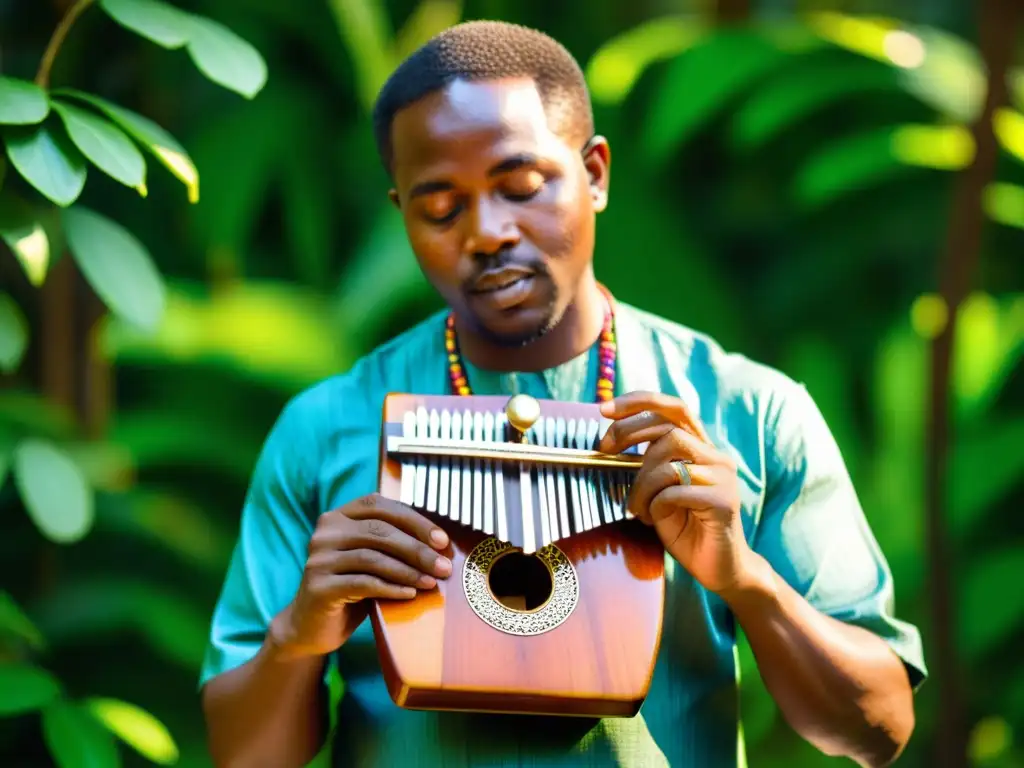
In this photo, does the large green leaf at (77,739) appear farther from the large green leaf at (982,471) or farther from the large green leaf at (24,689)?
the large green leaf at (982,471)

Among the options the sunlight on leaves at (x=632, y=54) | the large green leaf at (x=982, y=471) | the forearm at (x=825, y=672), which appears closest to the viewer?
the forearm at (x=825, y=672)

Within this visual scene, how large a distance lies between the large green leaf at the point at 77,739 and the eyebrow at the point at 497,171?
92 cm

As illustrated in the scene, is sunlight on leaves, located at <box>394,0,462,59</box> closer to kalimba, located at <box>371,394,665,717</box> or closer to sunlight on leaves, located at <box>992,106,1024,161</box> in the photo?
sunlight on leaves, located at <box>992,106,1024,161</box>

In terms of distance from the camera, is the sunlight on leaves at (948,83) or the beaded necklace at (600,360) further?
the sunlight on leaves at (948,83)

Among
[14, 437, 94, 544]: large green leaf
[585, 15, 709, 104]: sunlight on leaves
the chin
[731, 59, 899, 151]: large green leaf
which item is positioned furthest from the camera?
[585, 15, 709, 104]: sunlight on leaves

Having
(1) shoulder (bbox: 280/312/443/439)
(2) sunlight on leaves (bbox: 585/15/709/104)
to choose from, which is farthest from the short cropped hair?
(2) sunlight on leaves (bbox: 585/15/709/104)

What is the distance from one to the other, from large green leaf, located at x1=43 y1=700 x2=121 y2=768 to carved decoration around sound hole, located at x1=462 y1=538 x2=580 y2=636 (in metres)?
0.79

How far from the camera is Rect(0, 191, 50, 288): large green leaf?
1.75 m

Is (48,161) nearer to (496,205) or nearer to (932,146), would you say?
(496,205)

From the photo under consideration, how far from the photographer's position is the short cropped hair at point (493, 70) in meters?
1.60

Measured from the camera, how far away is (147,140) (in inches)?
70.0

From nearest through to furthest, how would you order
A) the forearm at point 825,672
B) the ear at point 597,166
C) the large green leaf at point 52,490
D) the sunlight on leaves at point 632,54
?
the forearm at point 825,672 → the ear at point 597,166 → the large green leaf at point 52,490 → the sunlight on leaves at point 632,54

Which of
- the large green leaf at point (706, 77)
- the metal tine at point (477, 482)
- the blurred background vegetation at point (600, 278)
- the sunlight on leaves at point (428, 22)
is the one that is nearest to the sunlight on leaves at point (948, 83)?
the blurred background vegetation at point (600, 278)

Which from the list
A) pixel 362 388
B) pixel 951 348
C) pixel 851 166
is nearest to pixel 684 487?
pixel 362 388
